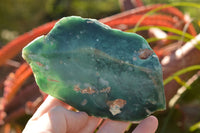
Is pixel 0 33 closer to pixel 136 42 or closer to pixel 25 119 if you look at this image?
pixel 25 119

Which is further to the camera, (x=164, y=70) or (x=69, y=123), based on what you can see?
(x=164, y=70)

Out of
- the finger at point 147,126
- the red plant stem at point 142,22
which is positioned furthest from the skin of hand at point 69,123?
the red plant stem at point 142,22

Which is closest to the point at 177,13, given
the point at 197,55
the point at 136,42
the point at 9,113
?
the point at 197,55

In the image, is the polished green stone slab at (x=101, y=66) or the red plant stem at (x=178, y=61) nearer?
the polished green stone slab at (x=101, y=66)

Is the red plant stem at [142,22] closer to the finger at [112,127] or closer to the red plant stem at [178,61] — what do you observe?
the red plant stem at [178,61]

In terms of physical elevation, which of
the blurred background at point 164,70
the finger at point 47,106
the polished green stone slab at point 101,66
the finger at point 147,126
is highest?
the polished green stone slab at point 101,66

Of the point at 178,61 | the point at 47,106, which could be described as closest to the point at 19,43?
the point at 47,106

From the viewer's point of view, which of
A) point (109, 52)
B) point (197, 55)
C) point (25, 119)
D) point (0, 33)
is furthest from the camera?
point (0, 33)

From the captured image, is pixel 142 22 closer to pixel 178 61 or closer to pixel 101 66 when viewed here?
pixel 178 61
